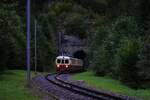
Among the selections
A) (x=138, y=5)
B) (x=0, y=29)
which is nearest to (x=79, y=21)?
(x=138, y=5)

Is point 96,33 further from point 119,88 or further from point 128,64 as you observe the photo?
point 119,88

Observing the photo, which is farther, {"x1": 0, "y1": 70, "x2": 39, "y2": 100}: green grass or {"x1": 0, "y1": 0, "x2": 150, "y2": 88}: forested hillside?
{"x1": 0, "y1": 0, "x2": 150, "y2": 88}: forested hillside

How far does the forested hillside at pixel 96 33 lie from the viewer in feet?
137

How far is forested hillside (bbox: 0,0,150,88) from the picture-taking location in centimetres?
4166

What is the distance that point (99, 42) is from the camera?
80.1m

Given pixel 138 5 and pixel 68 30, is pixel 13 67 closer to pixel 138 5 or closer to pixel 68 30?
pixel 138 5

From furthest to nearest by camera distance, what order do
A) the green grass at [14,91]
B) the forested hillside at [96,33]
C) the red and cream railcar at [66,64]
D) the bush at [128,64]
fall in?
the red and cream railcar at [66,64], the forested hillside at [96,33], the bush at [128,64], the green grass at [14,91]

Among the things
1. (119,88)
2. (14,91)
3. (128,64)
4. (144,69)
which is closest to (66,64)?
(128,64)

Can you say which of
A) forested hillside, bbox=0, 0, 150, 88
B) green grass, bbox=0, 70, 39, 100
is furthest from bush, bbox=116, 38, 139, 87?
green grass, bbox=0, 70, 39, 100

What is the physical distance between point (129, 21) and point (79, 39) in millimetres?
67586

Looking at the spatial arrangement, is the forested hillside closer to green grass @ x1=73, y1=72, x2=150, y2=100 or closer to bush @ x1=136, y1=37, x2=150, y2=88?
bush @ x1=136, y1=37, x2=150, y2=88

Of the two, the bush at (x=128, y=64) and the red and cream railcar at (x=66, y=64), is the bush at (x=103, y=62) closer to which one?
the red and cream railcar at (x=66, y=64)

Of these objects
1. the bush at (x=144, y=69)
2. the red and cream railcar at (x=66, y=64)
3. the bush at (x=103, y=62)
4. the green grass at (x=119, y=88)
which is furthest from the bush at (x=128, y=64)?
the red and cream railcar at (x=66, y=64)

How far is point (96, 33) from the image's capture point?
81812 millimetres
